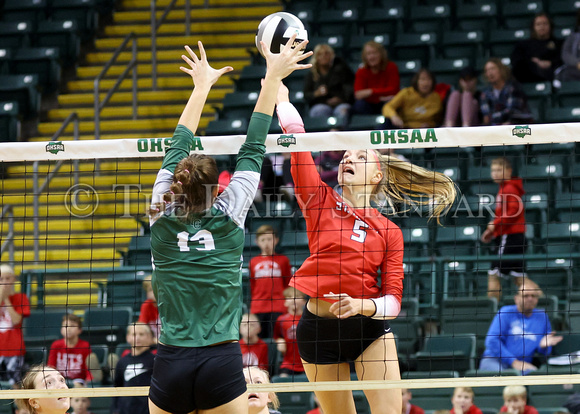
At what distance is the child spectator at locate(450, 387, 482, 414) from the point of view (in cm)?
746

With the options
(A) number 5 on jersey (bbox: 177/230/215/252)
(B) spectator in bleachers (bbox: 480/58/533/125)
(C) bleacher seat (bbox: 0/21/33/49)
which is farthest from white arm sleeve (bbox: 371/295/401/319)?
(C) bleacher seat (bbox: 0/21/33/49)

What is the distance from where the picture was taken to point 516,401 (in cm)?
738

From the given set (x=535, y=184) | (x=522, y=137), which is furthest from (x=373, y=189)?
(x=535, y=184)

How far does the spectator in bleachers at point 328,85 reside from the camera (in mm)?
11156

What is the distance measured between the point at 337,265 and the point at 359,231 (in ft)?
0.82

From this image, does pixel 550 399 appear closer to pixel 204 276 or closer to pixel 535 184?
pixel 535 184

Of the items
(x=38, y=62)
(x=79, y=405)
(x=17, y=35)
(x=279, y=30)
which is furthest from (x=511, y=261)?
(x=17, y=35)

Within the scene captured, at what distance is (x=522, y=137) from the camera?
5.00 meters

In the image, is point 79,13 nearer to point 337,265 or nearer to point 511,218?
point 511,218

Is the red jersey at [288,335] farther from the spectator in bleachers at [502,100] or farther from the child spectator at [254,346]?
the spectator in bleachers at [502,100]

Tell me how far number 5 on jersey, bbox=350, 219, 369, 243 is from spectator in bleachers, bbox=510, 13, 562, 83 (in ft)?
22.4

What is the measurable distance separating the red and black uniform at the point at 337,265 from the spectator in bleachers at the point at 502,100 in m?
5.41

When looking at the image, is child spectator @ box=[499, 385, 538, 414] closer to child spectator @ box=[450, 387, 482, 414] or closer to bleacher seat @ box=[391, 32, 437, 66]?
child spectator @ box=[450, 387, 482, 414]

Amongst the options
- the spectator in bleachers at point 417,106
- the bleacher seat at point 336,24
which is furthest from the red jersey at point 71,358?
the bleacher seat at point 336,24
